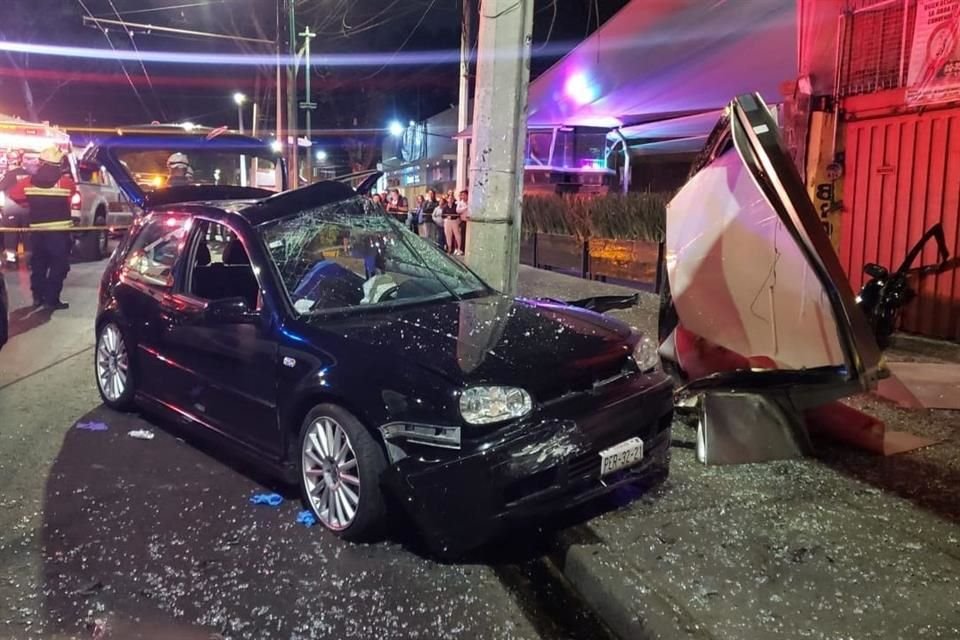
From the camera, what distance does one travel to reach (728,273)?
5.26 metres

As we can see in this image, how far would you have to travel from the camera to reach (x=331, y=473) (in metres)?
3.84

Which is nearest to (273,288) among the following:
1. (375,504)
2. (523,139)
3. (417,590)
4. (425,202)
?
(375,504)

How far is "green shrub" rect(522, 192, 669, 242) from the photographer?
10742 millimetres

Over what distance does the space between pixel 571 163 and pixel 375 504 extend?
14279 millimetres

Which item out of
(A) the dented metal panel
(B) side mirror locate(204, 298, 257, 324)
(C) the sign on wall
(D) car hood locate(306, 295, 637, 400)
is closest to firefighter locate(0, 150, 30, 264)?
(B) side mirror locate(204, 298, 257, 324)

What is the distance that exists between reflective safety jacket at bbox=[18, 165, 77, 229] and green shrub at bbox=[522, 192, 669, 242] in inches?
286

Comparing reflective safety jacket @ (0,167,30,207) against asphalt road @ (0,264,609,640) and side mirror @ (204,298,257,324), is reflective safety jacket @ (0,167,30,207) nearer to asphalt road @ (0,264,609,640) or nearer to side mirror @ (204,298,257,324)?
asphalt road @ (0,264,609,640)

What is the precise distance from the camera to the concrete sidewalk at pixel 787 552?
2926mm

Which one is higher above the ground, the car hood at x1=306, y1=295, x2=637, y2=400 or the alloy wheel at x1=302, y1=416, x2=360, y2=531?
the car hood at x1=306, y1=295, x2=637, y2=400

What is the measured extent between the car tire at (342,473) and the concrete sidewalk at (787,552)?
928mm

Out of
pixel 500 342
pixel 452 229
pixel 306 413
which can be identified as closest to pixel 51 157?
pixel 452 229

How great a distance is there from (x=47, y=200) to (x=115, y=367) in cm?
556

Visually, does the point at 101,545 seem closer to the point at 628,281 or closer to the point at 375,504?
the point at 375,504

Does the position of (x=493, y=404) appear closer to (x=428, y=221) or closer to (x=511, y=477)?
(x=511, y=477)
